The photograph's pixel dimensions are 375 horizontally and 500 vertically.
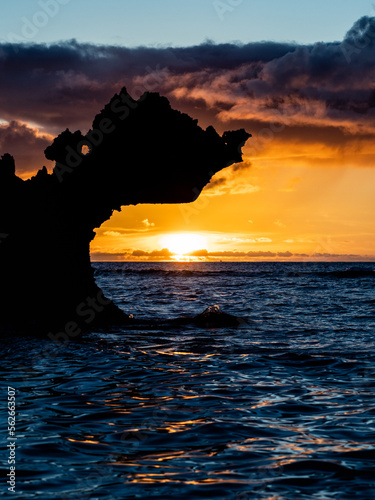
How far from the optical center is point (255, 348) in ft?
49.7

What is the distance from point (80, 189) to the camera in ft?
67.4

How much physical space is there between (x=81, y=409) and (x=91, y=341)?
799 centimetres

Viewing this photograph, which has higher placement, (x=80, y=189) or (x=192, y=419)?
(x=80, y=189)

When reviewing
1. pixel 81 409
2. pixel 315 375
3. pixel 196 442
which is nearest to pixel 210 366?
pixel 315 375

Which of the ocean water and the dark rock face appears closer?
the ocean water

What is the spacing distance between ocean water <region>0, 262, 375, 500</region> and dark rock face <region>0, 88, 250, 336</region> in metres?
3.60

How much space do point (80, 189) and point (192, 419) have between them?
13.8 m

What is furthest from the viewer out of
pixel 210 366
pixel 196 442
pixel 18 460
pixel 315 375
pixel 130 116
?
pixel 130 116

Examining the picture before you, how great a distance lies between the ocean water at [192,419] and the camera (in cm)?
581

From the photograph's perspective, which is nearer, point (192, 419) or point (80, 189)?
point (192, 419)

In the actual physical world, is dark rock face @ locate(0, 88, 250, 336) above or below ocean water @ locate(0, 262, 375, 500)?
above

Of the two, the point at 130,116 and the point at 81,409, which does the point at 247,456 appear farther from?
the point at 130,116

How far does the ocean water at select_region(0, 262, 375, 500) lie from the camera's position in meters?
5.81

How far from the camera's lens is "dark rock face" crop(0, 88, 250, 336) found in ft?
64.4
